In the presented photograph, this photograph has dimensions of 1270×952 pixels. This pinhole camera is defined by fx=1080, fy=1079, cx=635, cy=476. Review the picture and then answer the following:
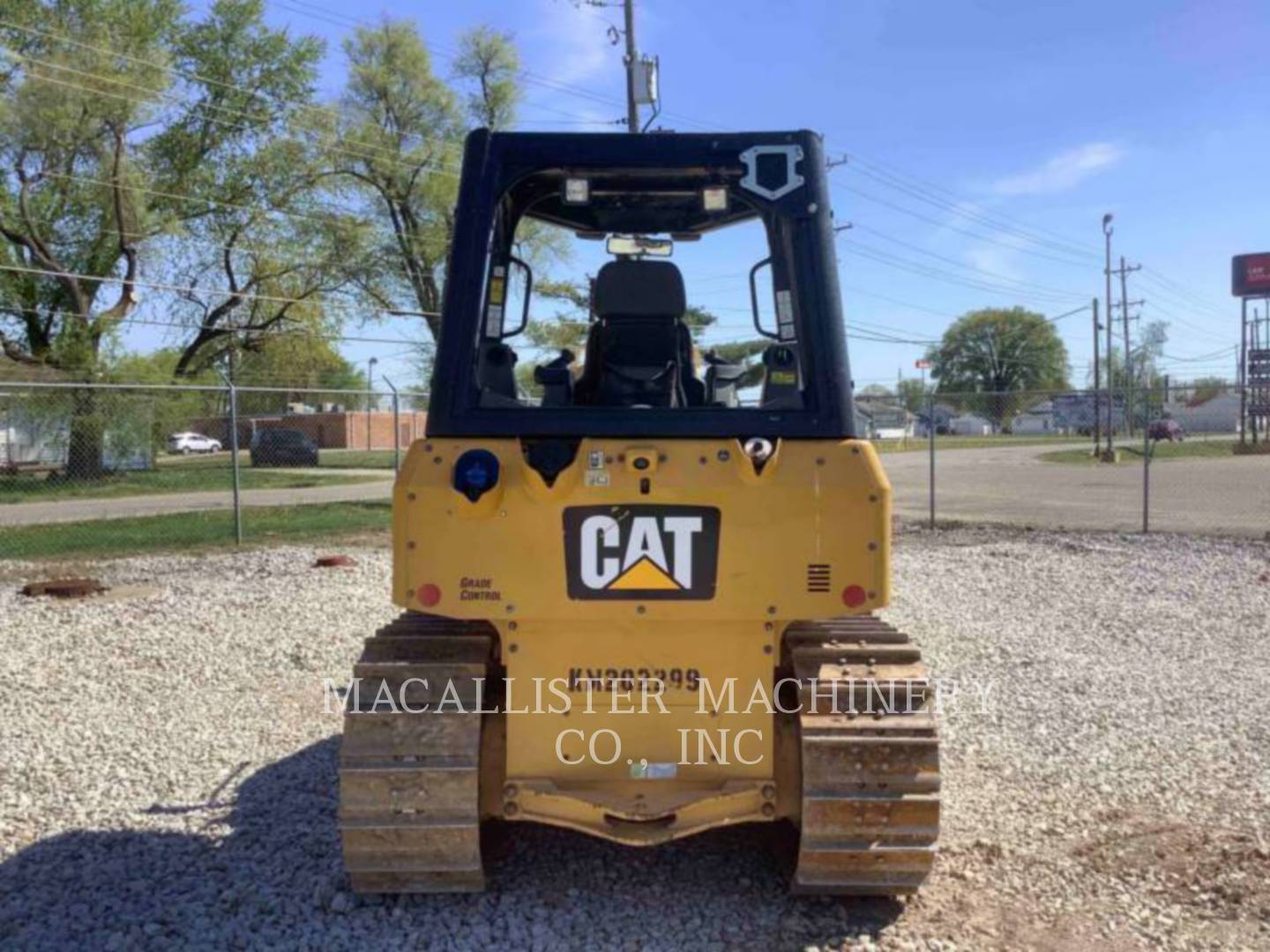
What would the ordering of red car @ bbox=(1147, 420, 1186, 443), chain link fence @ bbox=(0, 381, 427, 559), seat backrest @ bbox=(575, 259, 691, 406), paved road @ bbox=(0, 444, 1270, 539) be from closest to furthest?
1. seat backrest @ bbox=(575, 259, 691, 406)
2. chain link fence @ bbox=(0, 381, 427, 559)
3. paved road @ bbox=(0, 444, 1270, 539)
4. red car @ bbox=(1147, 420, 1186, 443)

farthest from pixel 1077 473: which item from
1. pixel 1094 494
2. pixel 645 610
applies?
pixel 645 610

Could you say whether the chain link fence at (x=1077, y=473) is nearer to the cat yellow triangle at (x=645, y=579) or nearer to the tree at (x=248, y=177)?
the cat yellow triangle at (x=645, y=579)

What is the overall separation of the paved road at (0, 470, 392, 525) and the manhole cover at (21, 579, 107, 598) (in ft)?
18.1

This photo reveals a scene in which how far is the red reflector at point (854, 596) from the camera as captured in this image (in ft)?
11.1

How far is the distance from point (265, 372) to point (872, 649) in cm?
3085

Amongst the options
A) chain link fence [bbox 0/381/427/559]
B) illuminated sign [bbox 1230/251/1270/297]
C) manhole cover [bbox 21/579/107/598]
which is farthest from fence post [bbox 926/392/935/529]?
illuminated sign [bbox 1230/251/1270/297]

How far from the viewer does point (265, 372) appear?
31953 mm

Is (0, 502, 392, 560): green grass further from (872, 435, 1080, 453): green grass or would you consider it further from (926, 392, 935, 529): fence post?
(872, 435, 1080, 453): green grass

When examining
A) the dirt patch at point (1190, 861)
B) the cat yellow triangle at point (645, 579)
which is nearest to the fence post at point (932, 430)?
the dirt patch at point (1190, 861)

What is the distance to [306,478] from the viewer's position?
27.3 metres

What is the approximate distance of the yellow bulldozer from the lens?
3.36 m

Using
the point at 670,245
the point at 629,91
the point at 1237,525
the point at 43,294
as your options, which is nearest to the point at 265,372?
the point at 43,294

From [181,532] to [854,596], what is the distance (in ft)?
44.7

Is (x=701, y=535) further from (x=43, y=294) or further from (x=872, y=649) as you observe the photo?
(x=43, y=294)
